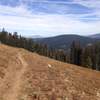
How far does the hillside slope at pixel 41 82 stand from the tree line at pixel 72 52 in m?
73.8

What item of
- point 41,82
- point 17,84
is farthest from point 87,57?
point 17,84

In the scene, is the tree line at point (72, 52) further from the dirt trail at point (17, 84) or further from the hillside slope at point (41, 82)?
the dirt trail at point (17, 84)

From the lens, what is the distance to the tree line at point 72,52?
108 m

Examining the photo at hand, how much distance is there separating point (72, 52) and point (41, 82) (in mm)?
100475

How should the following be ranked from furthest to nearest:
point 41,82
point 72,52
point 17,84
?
point 72,52, point 41,82, point 17,84

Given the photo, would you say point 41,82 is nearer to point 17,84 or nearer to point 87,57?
point 17,84

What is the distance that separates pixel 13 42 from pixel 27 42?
7548mm

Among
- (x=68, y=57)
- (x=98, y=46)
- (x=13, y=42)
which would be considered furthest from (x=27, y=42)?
(x=98, y=46)

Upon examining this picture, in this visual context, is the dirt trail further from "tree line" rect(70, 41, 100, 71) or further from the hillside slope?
"tree line" rect(70, 41, 100, 71)

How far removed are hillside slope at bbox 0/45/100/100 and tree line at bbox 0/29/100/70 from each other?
242 feet

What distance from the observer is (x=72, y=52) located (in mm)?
124500

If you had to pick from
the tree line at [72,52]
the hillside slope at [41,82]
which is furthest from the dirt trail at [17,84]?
the tree line at [72,52]

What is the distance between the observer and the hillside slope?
21891 mm

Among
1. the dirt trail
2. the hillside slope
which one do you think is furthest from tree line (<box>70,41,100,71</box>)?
the dirt trail
